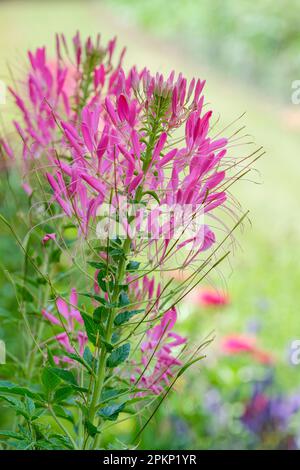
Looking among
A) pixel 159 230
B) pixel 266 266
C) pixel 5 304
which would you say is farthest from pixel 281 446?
pixel 266 266

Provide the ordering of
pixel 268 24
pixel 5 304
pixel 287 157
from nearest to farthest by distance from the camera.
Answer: pixel 5 304 < pixel 287 157 < pixel 268 24

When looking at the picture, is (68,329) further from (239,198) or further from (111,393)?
(239,198)

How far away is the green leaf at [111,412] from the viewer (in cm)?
47

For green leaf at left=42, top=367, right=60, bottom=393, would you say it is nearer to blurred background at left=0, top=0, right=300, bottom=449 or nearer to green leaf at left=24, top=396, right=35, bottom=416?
green leaf at left=24, top=396, right=35, bottom=416

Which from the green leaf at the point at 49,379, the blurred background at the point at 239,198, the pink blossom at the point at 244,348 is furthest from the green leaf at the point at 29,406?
the pink blossom at the point at 244,348

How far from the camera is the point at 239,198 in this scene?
157 inches

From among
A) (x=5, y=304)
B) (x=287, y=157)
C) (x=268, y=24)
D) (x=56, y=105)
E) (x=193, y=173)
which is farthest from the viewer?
(x=268, y=24)

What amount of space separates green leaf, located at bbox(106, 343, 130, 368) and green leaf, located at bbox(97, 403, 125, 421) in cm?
3

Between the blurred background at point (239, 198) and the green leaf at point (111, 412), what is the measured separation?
0.38 m

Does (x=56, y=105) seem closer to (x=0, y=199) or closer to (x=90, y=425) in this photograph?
(x=0, y=199)

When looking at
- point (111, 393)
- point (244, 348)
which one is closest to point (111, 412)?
point (111, 393)

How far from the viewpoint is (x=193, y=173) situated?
44 centimetres

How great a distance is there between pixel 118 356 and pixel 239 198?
11.7 ft

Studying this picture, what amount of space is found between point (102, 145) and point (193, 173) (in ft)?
0.18
